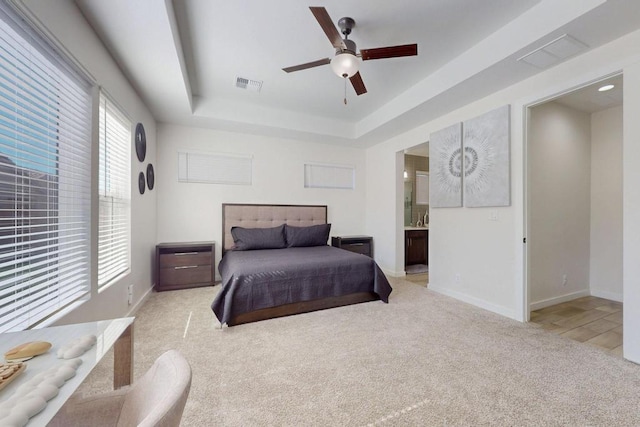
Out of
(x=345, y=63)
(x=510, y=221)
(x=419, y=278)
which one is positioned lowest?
(x=419, y=278)

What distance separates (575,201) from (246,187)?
484 cm

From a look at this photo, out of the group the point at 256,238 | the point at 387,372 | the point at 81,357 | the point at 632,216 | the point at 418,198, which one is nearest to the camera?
the point at 81,357

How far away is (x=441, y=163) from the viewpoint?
359cm

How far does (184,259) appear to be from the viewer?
375cm

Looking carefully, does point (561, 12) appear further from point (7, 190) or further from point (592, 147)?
point (7, 190)

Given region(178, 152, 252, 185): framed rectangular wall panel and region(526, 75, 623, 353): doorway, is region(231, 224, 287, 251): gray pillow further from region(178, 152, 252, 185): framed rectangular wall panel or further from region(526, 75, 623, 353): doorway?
region(526, 75, 623, 353): doorway

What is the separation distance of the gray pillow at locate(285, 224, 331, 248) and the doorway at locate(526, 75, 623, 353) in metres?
2.83

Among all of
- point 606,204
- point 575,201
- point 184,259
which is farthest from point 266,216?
point 606,204

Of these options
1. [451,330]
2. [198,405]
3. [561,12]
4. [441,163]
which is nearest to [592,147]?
[441,163]

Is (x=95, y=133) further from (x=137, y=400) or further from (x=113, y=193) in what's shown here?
(x=137, y=400)

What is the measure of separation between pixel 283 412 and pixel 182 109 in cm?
365

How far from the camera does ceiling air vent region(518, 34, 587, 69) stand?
6.85 feet

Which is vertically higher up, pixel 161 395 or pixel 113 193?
pixel 113 193

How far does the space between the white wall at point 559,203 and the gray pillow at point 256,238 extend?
3.30 m
